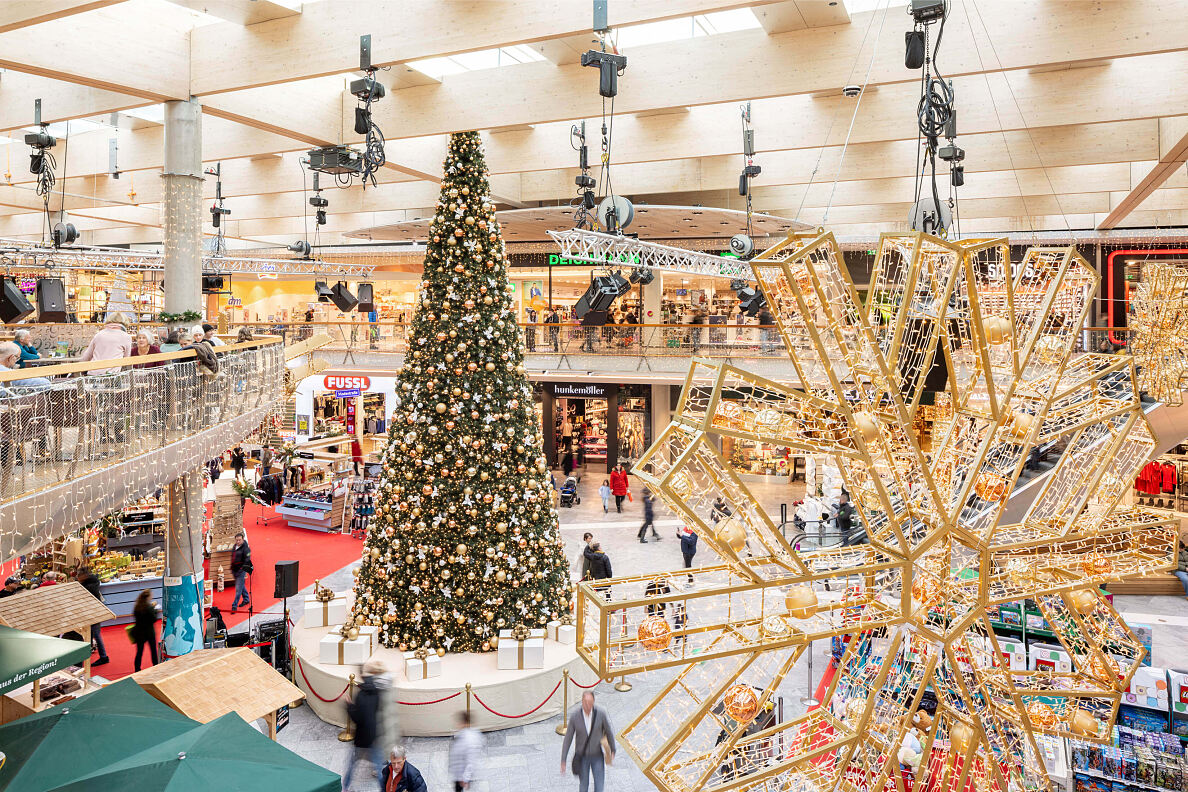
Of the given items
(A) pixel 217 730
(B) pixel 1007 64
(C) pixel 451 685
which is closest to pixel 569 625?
(C) pixel 451 685

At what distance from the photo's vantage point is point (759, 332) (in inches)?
735

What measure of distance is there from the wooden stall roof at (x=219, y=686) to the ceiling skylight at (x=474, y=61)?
6791 millimetres

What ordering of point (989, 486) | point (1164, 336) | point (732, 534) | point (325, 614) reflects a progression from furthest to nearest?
point (325, 614) < point (1164, 336) < point (989, 486) < point (732, 534)

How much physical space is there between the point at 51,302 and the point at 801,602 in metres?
13.6

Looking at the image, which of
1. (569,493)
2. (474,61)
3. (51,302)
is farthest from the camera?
(569,493)

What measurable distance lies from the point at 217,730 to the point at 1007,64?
7778 millimetres

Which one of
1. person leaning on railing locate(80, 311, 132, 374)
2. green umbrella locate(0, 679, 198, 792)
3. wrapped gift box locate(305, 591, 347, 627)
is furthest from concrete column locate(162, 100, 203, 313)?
green umbrella locate(0, 679, 198, 792)

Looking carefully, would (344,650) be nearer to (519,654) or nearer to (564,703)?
(519,654)

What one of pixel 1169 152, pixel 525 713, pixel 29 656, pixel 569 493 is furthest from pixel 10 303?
pixel 1169 152

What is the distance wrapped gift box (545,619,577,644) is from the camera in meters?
9.06

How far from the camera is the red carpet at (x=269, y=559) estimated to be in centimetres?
1072

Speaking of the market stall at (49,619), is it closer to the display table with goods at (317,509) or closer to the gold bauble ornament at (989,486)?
the gold bauble ornament at (989,486)

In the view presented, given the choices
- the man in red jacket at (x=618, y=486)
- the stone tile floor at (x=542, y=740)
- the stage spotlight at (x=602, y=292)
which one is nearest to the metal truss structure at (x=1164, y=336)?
the stone tile floor at (x=542, y=740)

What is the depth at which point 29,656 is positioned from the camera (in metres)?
6.00
